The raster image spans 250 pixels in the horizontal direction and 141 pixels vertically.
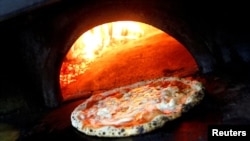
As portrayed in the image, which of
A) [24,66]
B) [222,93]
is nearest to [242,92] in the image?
[222,93]

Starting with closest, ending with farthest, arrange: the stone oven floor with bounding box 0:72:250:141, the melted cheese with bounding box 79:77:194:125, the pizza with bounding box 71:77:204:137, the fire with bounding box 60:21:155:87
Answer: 1. the stone oven floor with bounding box 0:72:250:141
2. the pizza with bounding box 71:77:204:137
3. the melted cheese with bounding box 79:77:194:125
4. the fire with bounding box 60:21:155:87

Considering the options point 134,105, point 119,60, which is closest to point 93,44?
point 119,60

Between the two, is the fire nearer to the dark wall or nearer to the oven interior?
the oven interior

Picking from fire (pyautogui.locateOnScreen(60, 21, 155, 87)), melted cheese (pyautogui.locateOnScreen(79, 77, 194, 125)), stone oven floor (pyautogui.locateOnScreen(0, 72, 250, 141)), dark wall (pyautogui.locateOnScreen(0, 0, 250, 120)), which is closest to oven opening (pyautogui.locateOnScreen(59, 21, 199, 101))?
fire (pyautogui.locateOnScreen(60, 21, 155, 87))

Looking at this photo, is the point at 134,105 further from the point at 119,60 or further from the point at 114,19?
the point at 119,60

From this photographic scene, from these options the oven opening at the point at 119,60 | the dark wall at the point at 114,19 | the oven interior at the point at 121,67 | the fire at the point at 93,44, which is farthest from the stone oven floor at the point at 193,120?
the fire at the point at 93,44

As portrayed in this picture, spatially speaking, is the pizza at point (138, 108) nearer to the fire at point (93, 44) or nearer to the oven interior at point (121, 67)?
the oven interior at point (121, 67)
